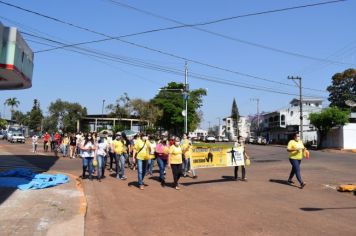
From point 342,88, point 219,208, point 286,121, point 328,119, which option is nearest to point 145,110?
point 328,119

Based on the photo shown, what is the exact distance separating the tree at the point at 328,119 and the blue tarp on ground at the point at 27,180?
146 ft

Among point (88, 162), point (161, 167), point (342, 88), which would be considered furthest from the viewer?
point (342, 88)

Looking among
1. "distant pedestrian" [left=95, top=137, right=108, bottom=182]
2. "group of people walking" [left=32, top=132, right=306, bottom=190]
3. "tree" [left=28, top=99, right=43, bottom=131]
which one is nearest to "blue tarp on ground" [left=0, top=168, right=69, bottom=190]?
"group of people walking" [left=32, top=132, right=306, bottom=190]

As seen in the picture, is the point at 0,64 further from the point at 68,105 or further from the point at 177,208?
the point at 68,105

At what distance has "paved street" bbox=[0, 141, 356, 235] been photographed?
8242 millimetres

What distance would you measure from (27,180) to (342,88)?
89577 mm

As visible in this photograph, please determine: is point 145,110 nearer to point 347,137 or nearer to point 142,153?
point 347,137

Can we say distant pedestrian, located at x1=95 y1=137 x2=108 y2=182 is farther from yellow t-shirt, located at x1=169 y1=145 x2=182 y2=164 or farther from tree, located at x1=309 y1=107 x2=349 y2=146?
tree, located at x1=309 y1=107 x2=349 y2=146

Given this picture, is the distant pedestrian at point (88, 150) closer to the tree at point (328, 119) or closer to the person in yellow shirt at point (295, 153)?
the person in yellow shirt at point (295, 153)

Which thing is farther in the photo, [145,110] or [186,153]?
[145,110]

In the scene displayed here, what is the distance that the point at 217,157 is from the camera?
15828 millimetres

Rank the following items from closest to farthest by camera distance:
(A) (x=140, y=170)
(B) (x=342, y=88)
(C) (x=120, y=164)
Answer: (A) (x=140, y=170), (C) (x=120, y=164), (B) (x=342, y=88)

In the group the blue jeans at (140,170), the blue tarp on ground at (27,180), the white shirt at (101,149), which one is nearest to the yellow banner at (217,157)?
the blue jeans at (140,170)

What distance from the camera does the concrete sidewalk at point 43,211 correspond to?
25.7 ft
